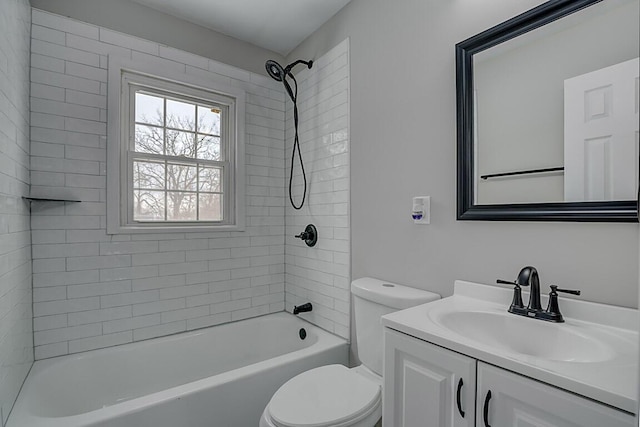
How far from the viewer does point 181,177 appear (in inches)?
93.2

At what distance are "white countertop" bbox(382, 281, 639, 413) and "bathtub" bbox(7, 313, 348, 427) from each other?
3.15 feet

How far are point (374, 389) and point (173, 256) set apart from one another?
158 centimetres

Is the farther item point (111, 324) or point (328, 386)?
point (111, 324)

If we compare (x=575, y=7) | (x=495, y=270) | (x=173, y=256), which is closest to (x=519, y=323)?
(x=495, y=270)

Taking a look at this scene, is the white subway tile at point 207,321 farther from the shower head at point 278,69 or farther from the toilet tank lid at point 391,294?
the shower head at point 278,69

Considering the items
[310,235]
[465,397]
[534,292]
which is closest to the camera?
[465,397]

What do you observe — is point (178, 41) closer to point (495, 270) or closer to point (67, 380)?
point (67, 380)

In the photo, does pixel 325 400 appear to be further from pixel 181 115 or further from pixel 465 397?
pixel 181 115

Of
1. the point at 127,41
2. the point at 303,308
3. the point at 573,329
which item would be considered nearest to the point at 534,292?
the point at 573,329

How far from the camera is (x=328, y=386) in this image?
150 centimetres

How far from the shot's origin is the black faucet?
1.08 m

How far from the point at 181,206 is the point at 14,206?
959 millimetres

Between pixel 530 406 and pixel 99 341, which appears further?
pixel 99 341

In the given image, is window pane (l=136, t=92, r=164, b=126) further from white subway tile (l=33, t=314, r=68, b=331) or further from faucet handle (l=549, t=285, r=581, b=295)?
faucet handle (l=549, t=285, r=581, b=295)
